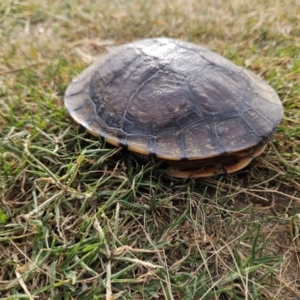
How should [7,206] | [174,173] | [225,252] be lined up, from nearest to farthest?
1. [225,252]
2. [7,206]
3. [174,173]

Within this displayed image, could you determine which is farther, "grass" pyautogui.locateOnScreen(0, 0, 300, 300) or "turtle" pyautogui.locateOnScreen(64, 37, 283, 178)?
"turtle" pyautogui.locateOnScreen(64, 37, 283, 178)

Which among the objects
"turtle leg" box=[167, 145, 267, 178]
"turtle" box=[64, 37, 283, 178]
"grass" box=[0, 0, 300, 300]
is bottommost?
"grass" box=[0, 0, 300, 300]

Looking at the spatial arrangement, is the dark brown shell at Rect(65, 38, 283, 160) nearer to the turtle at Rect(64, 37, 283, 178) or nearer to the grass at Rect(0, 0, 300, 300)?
the turtle at Rect(64, 37, 283, 178)

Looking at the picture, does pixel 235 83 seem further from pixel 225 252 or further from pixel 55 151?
pixel 55 151

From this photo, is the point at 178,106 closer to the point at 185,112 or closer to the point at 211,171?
the point at 185,112

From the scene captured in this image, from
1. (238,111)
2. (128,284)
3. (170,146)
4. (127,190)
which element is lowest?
(128,284)

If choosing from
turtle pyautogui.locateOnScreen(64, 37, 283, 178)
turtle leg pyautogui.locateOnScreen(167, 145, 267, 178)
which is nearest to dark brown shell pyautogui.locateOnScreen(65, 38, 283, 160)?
turtle pyautogui.locateOnScreen(64, 37, 283, 178)

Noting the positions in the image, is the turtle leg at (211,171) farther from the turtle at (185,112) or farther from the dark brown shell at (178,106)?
the dark brown shell at (178,106)

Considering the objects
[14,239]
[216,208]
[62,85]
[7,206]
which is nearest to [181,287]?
[216,208]
